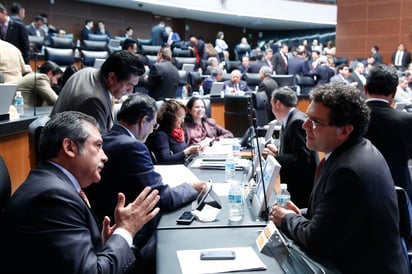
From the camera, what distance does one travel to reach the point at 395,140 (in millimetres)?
2682

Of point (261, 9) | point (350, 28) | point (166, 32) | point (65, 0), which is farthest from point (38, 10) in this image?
point (350, 28)

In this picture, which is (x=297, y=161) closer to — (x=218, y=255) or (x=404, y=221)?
(x=404, y=221)

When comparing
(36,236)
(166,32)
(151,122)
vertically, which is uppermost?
(166,32)

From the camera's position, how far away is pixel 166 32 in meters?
12.9

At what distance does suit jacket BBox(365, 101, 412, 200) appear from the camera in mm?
2678

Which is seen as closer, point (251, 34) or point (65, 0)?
point (65, 0)

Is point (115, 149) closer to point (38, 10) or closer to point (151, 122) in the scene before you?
point (151, 122)

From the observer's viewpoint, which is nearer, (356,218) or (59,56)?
(356,218)

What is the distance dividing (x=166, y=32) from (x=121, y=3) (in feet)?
7.48

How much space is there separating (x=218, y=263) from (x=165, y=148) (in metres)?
2.15

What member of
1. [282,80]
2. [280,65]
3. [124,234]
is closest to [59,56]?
[282,80]

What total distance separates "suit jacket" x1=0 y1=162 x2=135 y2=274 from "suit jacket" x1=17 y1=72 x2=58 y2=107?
3.70 meters

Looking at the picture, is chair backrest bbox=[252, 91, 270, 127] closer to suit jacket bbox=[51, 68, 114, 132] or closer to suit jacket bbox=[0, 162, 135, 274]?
suit jacket bbox=[51, 68, 114, 132]

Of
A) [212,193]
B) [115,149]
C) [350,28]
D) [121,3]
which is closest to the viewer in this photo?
[115,149]
